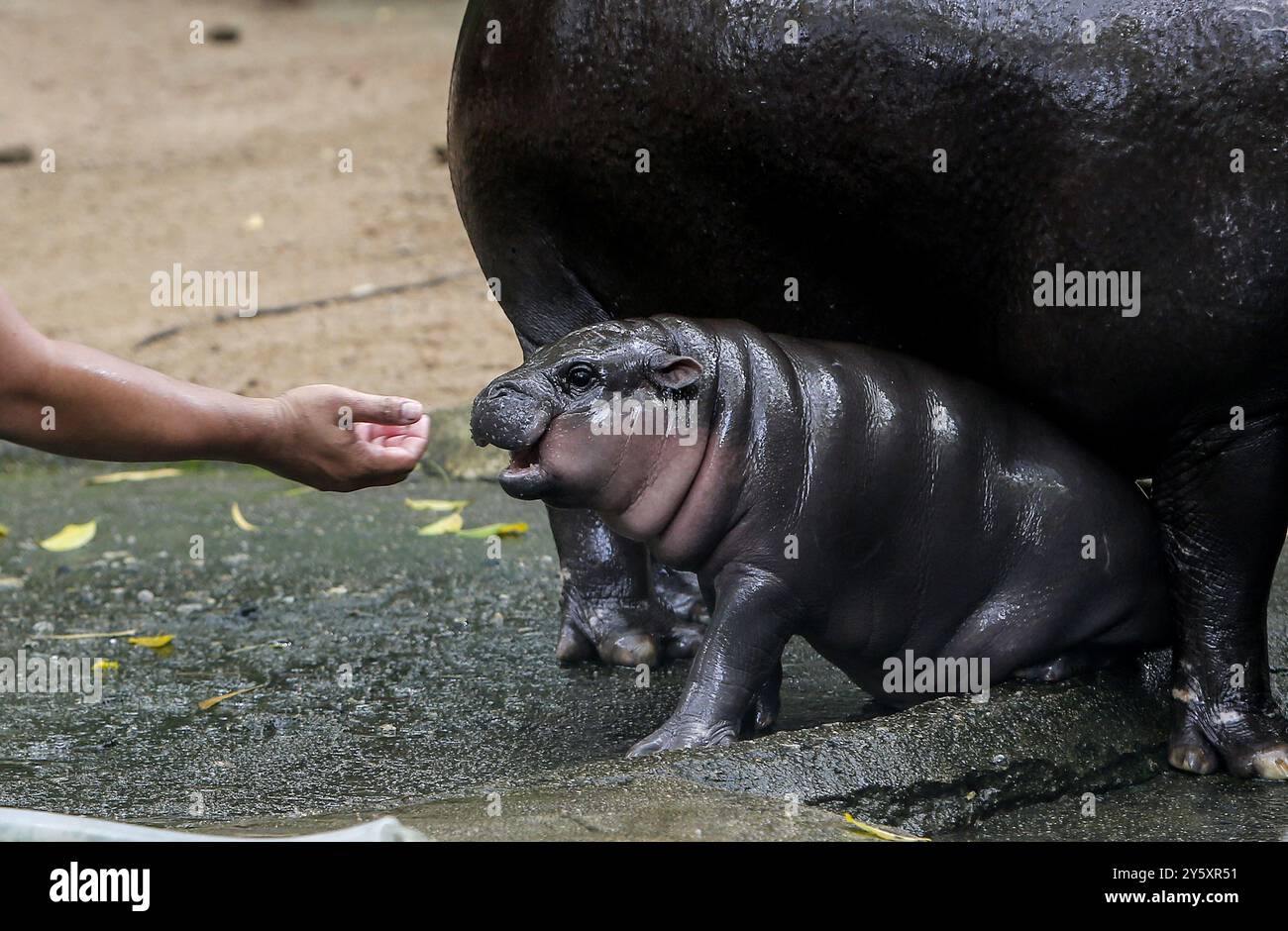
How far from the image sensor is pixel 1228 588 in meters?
2.74

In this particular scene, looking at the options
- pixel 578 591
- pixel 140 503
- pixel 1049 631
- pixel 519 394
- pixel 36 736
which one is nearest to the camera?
pixel 519 394

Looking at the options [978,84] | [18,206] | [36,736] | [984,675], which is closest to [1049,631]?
[984,675]

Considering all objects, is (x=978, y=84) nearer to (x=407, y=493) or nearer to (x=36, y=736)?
(x=36, y=736)

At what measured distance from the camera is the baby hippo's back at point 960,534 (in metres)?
2.73

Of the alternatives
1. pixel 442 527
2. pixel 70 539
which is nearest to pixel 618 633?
pixel 442 527

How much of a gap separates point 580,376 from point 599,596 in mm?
906

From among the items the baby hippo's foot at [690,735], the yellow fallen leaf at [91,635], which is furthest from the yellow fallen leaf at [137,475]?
the baby hippo's foot at [690,735]

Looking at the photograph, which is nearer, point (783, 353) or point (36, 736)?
point (783, 353)

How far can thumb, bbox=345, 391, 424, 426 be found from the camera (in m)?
2.88

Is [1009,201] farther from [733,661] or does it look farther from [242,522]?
[242,522]

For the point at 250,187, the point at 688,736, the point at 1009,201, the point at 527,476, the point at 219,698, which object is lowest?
the point at 219,698

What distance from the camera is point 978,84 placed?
2.67 m

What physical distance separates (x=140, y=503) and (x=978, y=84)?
3.35 meters

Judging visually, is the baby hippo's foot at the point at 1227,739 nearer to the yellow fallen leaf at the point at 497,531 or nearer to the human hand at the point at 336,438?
the human hand at the point at 336,438
